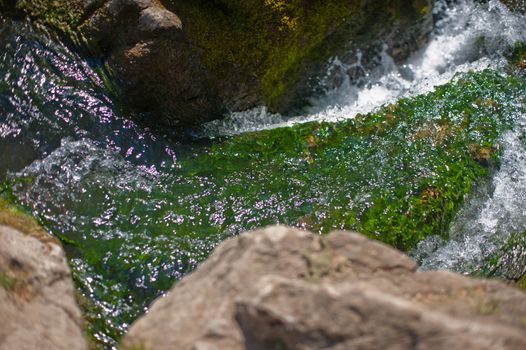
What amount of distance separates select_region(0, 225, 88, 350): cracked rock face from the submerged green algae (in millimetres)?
742

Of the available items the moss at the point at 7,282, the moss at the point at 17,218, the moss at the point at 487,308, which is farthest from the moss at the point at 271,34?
the moss at the point at 487,308

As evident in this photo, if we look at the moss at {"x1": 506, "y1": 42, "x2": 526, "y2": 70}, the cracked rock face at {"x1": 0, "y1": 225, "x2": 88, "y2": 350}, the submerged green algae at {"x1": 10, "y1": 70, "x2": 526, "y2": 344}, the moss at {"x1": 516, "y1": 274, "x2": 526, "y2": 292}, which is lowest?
the moss at {"x1": 516, "y1": 274, "x2": 526, "y2": 292}

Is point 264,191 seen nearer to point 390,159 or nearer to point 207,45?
point 390,159

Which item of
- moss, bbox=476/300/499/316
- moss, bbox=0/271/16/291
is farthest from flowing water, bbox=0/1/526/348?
moss, bbox=476/300/499/316

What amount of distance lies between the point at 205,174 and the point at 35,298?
2.76 meters

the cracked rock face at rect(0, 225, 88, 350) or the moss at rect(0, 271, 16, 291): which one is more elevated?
the moss at rect(0, 271, 16, 291)

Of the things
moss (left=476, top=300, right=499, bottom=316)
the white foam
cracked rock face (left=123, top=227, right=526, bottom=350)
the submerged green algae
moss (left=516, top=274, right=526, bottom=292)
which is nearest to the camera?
cracked rock face (left=123, top=227, right=526, bottom=350)

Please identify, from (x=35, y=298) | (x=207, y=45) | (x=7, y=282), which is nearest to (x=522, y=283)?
(x=207, y=45)

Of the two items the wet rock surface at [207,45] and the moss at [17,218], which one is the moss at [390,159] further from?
the moss at [17,218]

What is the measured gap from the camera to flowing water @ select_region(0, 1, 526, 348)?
585cm

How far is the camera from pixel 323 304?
9.51ft

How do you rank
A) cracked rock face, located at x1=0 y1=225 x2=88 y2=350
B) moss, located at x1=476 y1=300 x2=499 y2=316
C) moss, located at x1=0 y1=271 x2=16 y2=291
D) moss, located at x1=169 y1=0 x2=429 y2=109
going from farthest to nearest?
moss, located at x1=169 y1=0 x2=429 y2=109, moss, located at x1=0 y1=271 x2=16 y2=291, cracked rock face, located at x1=0 y1=225 x2=88 y2=350, moss, located at x1=476 y1=300 x2=499 y2=316

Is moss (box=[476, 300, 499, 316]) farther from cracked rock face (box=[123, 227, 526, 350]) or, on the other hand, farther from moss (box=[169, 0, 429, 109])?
moss (box=[169, 0, 429, 109])

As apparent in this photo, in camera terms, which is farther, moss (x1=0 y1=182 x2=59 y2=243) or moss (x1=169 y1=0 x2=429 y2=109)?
moss (x1=169 y1=0 x2=429 y2=109)
